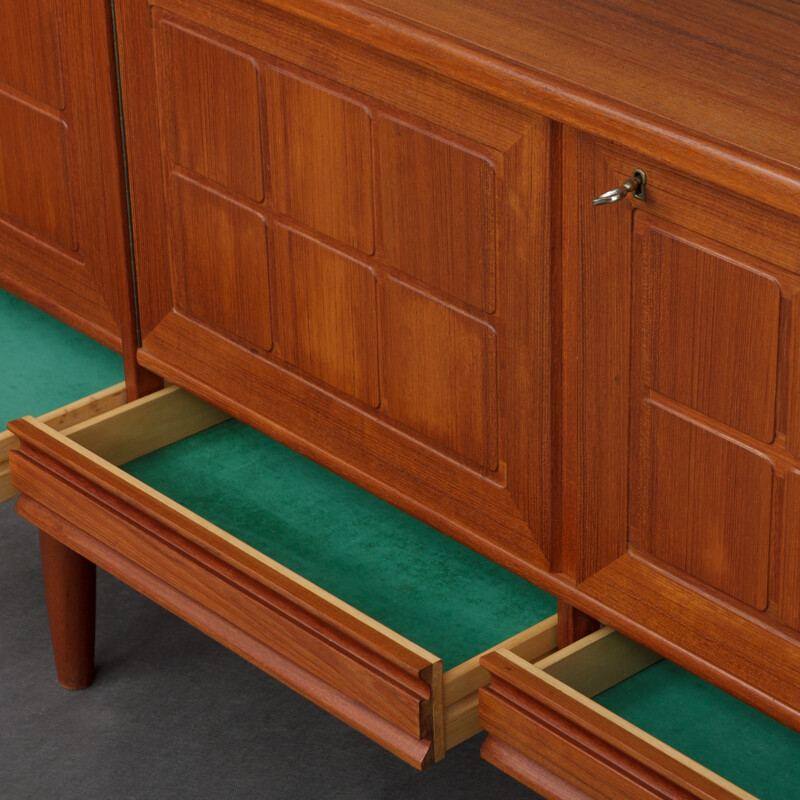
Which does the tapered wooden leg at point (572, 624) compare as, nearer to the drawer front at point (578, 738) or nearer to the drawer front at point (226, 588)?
the drawer front at point (578, 738)

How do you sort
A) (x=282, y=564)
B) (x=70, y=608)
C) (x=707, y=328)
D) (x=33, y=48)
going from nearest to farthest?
(x=707, y=328)
(x=282, y=564)
(x=33, y=48)
(x=70, y=608)

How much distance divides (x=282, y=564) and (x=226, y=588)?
0.09m

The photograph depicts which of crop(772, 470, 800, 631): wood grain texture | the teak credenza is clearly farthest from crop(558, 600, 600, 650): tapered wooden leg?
crop(772, 470, 800, 631): wood grain texture

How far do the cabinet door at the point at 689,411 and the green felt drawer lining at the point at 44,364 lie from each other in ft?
2.23

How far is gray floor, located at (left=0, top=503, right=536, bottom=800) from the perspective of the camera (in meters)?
1.80

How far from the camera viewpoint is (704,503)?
127cm

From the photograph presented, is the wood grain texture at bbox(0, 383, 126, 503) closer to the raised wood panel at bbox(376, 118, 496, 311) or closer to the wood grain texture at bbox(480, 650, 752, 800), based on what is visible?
the raised wood panel at bbox(376, 118, 496, 311)

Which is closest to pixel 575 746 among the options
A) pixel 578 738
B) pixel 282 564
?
pixel 578 738

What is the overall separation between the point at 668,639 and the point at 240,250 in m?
0.54

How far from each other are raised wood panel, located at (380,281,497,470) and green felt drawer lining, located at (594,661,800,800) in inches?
9.2

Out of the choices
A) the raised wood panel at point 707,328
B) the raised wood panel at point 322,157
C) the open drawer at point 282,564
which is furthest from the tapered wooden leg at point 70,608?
the raised wood panel at point 707,328

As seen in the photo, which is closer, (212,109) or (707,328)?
(707,328)

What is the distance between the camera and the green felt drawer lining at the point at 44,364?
1819 millimetres

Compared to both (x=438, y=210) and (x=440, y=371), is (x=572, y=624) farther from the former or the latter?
(x=438, y=210)
